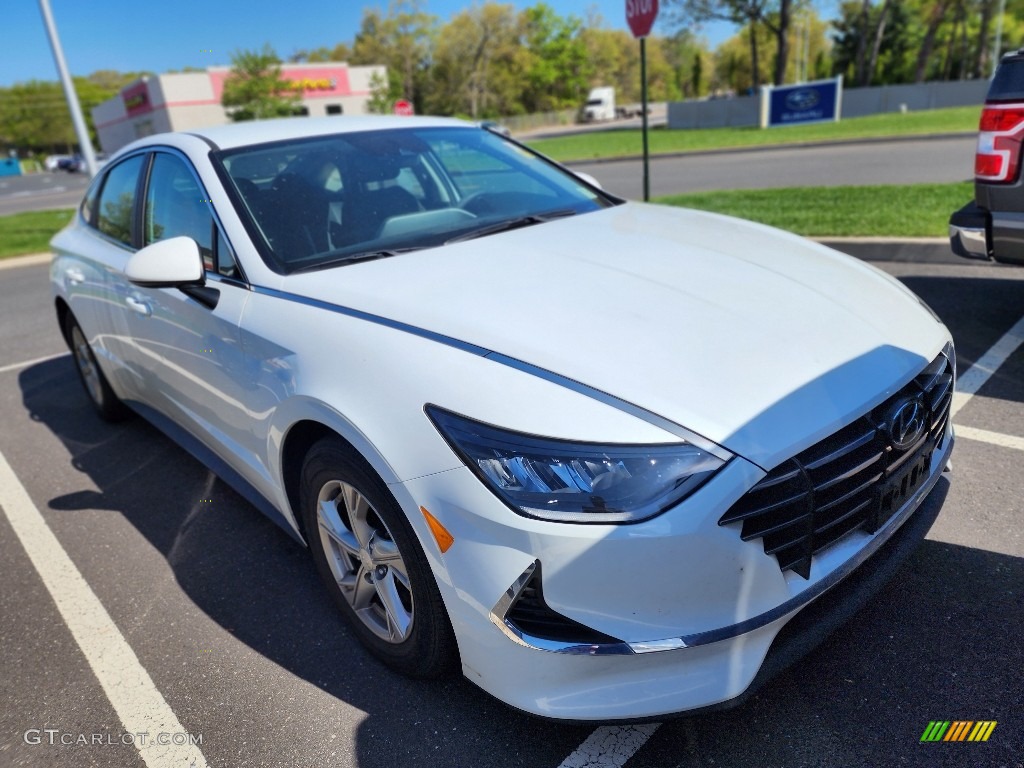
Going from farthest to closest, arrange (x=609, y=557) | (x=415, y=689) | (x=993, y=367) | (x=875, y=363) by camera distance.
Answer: (x=993, y=367) < (x=415, y=689) < (x=875, y=363) < (x=609, y=557)

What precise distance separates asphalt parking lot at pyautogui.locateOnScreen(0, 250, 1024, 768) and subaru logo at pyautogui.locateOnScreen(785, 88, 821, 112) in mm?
30334

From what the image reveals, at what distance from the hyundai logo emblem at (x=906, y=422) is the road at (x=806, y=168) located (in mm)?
10156

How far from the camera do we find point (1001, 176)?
384 centimetres

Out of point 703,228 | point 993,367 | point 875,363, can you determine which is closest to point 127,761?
point 875,363

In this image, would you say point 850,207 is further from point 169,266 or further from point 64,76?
point 64,76

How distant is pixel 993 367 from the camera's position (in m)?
4.14

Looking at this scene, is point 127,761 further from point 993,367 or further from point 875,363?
point 993,367

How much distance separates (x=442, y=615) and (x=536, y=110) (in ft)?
313

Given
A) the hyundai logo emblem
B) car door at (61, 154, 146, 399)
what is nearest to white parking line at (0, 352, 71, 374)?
car door at (61, 154, 146, 399)

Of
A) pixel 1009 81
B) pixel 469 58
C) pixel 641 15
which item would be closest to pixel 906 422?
pixel 1009 81

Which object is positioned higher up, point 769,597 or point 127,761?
point 769,597

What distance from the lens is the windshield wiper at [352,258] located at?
8.86ft

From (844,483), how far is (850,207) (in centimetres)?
714

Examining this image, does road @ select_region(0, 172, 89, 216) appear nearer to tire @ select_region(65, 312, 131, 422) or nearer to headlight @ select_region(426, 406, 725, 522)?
tire @ select_region(65, 312, 131, 422)
